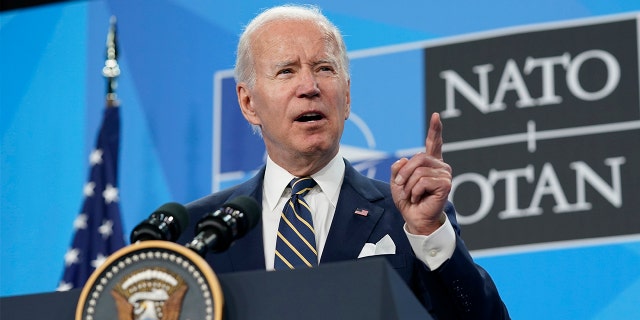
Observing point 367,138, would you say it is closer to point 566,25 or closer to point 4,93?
point 566,25

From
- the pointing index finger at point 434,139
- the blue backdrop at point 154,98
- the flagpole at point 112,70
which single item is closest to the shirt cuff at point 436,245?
the pointing index finger at point 434,139

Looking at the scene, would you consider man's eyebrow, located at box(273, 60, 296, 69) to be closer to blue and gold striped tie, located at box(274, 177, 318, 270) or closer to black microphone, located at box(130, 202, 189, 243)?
blue and gold striped tie, located at box(274, 177, 318, 270)

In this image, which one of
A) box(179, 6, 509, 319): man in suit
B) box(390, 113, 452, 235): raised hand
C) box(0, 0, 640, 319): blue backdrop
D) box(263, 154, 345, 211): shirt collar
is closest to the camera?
box(390, 113, 452, 235): raised hand

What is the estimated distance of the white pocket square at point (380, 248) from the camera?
106 inches

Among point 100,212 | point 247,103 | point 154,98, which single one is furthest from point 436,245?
point 154,98

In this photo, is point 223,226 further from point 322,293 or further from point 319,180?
point 319,180

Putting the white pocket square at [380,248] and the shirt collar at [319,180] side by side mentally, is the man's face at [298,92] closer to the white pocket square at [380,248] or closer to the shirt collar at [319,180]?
the shirt collar at [319,180]

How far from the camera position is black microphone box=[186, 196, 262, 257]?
2.01 m

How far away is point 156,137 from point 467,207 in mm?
1518

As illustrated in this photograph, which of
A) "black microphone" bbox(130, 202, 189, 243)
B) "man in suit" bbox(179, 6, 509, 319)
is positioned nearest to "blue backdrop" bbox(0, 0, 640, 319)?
"man in suit" bbox(179, 6, 509, 319)

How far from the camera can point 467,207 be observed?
170 inches

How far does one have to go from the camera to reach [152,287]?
1.91 m

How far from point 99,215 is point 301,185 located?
2139mm

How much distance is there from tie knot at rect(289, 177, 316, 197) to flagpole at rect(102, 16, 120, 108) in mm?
2270
